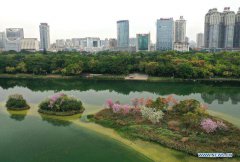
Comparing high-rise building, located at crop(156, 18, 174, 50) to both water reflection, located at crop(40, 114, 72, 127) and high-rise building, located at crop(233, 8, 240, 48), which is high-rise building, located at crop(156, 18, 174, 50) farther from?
water reflection, located at crop(40, 114, 72, 127)

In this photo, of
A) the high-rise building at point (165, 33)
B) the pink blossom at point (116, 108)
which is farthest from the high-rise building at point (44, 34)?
the pink blossom at point (116, 108)

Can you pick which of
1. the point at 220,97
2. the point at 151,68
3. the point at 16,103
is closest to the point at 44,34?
the point at 151,68

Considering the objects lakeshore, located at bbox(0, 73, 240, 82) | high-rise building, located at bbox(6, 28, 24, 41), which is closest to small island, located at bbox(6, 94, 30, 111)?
lakeshore, located at bbox(0, 73, 240, 82)

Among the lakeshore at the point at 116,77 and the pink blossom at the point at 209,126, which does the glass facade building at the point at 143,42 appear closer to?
the lakeshore at the point at 116,77

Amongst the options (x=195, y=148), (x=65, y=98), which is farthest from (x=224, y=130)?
(x=65, y=98)

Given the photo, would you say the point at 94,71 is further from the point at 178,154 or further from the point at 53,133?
the point at 178,154

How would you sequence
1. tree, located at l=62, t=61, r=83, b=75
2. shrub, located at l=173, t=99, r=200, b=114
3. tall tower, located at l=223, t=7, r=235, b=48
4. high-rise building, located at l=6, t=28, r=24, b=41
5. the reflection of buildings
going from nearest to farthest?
1. shrub, located at l=173, t=99, r=200, b=114
2. the reflection of buildings
3. tree, located at l=62, t=61, r=83, b=75
4. tall tower, located at l=223, t=7, r=235, b=48
5. high-rise building, located at l=6, t=28, r=24, b=41
